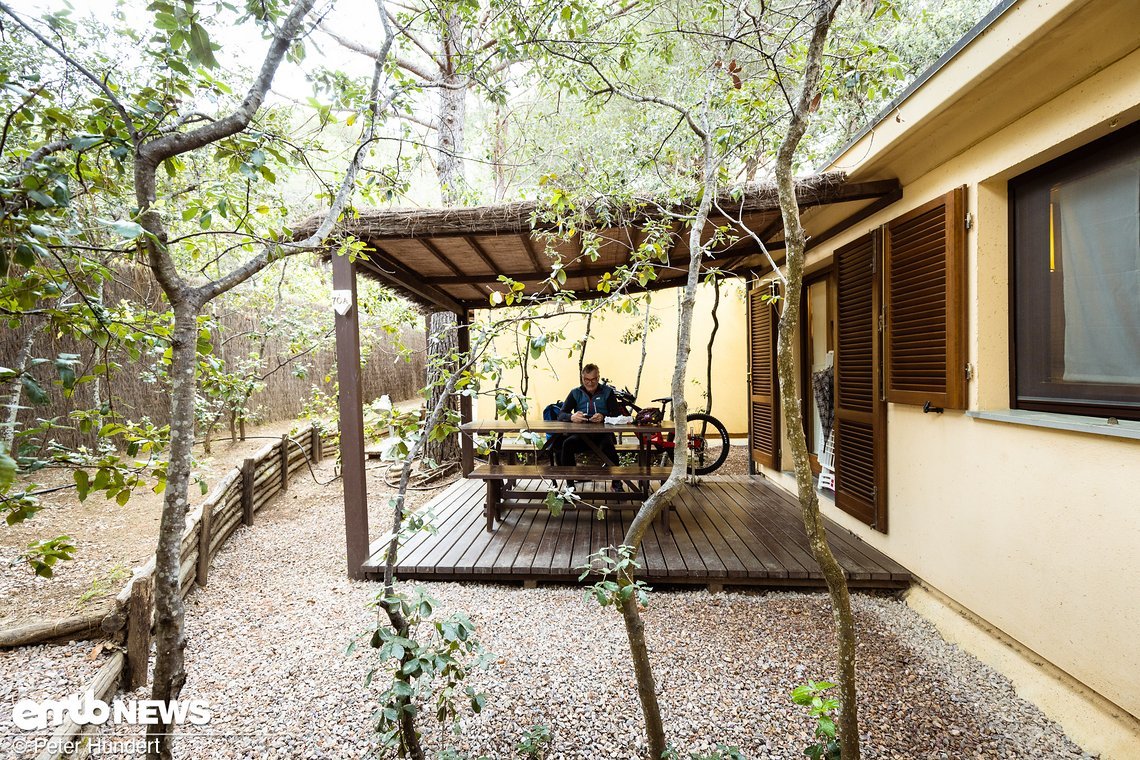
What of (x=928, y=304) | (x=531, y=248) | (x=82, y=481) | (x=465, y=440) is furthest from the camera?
(x=465, y=440)

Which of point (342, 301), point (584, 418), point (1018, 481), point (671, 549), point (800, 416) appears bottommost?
point (671, 549)

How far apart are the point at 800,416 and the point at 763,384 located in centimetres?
384

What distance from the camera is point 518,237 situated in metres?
3.29

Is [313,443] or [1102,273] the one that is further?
[313,443]

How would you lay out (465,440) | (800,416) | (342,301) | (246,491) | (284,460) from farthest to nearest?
(465,440) < (284,460) < (246,491) < (342,301) < (800,416)

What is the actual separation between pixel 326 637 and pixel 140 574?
0.91 meters

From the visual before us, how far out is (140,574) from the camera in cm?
226

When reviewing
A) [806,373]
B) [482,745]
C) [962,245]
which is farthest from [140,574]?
[806,373]

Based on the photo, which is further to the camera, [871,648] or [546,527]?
[546,527]

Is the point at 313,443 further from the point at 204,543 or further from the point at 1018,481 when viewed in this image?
the point at 1018,481

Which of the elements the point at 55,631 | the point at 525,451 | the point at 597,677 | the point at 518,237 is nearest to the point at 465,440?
the point at 525,451

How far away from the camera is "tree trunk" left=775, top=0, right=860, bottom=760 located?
4.42 feet

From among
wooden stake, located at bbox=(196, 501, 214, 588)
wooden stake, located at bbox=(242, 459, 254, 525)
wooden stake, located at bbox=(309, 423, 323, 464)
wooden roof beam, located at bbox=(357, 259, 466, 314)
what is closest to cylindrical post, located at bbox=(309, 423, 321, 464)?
wooden stake, located at bbox=(309, 423, 323, 464)

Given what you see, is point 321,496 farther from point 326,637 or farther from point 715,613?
point 715,613
